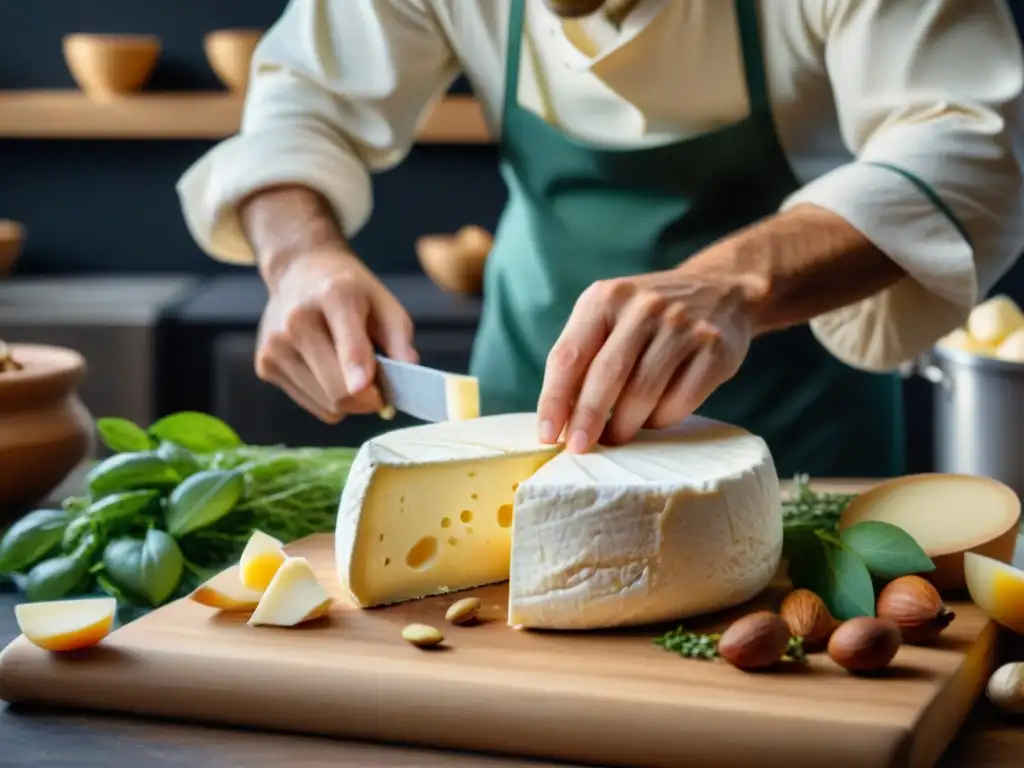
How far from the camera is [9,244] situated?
11.3 feet

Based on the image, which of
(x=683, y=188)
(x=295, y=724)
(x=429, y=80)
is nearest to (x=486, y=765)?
(x=295, y=724)

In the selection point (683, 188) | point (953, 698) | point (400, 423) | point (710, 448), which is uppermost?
point (683, 188)

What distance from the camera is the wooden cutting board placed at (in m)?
0.97

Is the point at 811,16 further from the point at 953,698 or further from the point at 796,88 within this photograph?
the point at 953,698

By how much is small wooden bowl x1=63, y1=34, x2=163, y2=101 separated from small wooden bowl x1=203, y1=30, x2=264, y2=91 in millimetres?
159

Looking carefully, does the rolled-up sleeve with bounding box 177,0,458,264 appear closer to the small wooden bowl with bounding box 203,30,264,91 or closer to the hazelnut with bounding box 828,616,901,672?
the hazelnut with bounding box 828,616,901,672

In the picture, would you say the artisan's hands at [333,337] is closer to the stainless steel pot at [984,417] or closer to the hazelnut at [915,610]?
the hazelnut at [915,610]

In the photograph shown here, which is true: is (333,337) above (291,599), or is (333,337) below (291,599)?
above

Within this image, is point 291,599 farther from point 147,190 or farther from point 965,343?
point 147,190

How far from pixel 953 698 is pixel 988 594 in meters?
0.16

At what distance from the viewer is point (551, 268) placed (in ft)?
6.20

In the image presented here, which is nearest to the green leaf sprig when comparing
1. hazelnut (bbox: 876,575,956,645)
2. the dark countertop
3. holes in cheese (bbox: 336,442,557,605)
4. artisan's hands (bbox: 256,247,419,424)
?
hazelnut (bbox: 876,575,956,645)

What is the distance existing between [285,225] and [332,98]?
0.82ft

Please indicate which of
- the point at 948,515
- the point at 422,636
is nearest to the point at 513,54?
the point at 948,515
